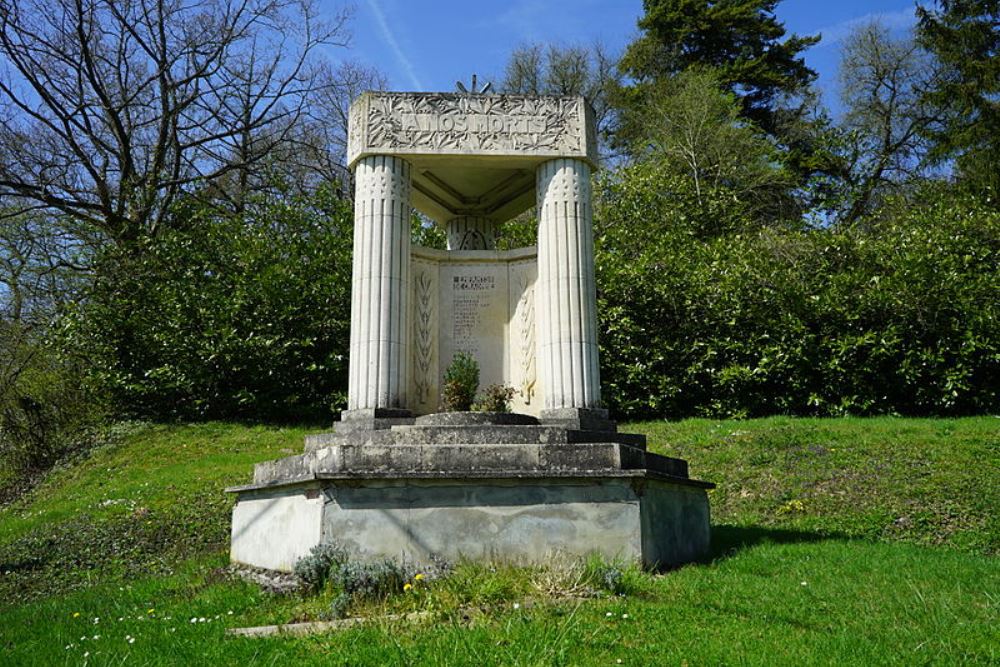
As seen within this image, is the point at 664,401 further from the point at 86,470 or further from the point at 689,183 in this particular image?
the point at 86,470

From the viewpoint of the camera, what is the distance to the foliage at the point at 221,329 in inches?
663

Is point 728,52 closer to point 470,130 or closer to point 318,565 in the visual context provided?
point 470,130

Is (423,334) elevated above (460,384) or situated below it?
above

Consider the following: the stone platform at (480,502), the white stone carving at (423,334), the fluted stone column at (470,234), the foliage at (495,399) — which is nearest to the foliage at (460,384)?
the foliage at (495,399)

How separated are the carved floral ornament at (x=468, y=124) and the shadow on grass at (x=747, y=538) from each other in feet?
14.3

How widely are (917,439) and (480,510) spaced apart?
8863 mm

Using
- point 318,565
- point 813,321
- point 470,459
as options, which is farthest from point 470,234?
point 813,321

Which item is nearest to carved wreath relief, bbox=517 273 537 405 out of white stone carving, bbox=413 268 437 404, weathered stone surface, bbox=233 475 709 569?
white stone carving, bbox=413 268 437 404

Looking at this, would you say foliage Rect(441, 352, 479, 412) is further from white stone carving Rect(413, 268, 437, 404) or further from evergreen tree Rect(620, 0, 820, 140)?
evergreen tree Rect(620, 0, 820, 140)

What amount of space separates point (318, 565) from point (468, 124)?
4.85 meters

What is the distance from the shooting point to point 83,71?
19.2 metres

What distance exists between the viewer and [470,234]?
9969mm

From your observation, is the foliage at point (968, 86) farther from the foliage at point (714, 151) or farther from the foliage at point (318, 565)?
the foliage at point (318, 565)

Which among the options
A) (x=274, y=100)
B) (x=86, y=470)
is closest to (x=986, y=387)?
(x=86, y=470)
